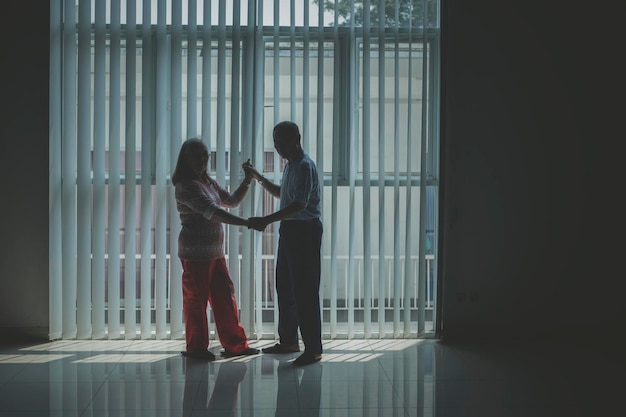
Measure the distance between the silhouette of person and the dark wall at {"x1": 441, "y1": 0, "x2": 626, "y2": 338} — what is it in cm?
103

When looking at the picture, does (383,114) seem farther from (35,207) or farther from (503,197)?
(35,207)

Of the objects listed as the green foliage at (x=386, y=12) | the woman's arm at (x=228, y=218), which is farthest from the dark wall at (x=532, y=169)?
the woman's arm at (x=228, y=218)

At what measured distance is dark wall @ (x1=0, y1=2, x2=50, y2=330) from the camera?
4824mm

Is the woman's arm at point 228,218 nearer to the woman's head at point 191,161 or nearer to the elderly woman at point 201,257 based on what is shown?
the elderly woman at point 201,257

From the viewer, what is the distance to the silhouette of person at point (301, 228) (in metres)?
4.34

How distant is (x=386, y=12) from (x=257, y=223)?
1.62 m

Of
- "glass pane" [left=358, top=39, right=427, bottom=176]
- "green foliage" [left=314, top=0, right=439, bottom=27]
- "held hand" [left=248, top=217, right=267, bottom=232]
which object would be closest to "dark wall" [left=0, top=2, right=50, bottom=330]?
"held hand" [left=248, top=217, right=267, bottom=232]

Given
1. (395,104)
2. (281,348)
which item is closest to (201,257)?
(281,348)

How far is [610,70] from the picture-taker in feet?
16.6

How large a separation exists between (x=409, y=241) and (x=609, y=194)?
1359 mm

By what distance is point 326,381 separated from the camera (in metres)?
4.04

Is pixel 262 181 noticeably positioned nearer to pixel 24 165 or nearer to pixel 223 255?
pixel 223 255

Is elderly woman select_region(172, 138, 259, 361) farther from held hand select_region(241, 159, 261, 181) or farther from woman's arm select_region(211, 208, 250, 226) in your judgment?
held hand select_region(241, 159, 261, 181)

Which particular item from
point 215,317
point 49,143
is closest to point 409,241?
point 215,317
